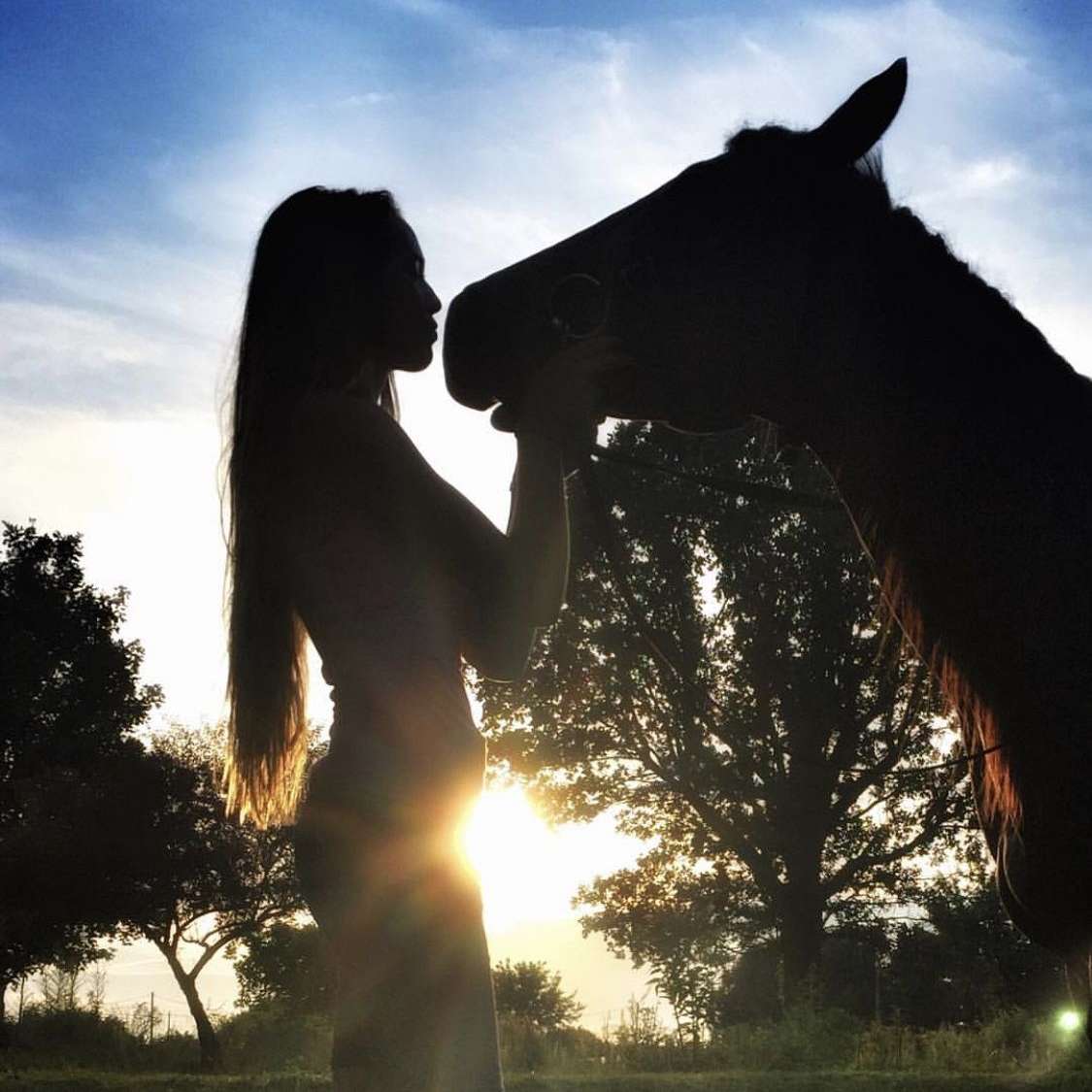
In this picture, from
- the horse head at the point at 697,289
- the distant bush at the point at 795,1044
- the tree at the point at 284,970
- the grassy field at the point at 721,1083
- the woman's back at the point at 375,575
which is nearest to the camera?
the woman's back at the point at 375,575

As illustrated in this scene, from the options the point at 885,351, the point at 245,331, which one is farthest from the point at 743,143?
the point at 245,331

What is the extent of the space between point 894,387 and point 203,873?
2361 cm

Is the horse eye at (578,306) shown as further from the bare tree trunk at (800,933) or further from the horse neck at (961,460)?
the bare tree trunk at (800,933)

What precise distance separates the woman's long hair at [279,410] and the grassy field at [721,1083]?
10.4 meters

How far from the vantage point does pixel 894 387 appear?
82.7 inches

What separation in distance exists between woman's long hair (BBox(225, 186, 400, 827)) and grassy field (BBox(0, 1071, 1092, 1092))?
10399 millimetres

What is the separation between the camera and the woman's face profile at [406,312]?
2148mm

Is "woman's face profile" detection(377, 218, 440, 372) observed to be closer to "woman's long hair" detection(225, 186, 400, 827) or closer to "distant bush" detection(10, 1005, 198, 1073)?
"woman's long hair" detection(225, 186, 400, 827)

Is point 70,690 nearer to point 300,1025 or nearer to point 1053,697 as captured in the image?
point 300,1025

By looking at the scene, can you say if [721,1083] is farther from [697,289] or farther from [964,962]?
[964,962]

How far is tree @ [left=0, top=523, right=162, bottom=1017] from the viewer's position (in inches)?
805

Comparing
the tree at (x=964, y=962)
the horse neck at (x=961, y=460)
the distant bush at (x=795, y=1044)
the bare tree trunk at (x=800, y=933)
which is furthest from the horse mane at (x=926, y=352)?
the tree at (x=964, y=962)

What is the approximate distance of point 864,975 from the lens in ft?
79.9

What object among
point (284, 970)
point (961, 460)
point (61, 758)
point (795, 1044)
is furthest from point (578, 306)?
point (284, 970)
